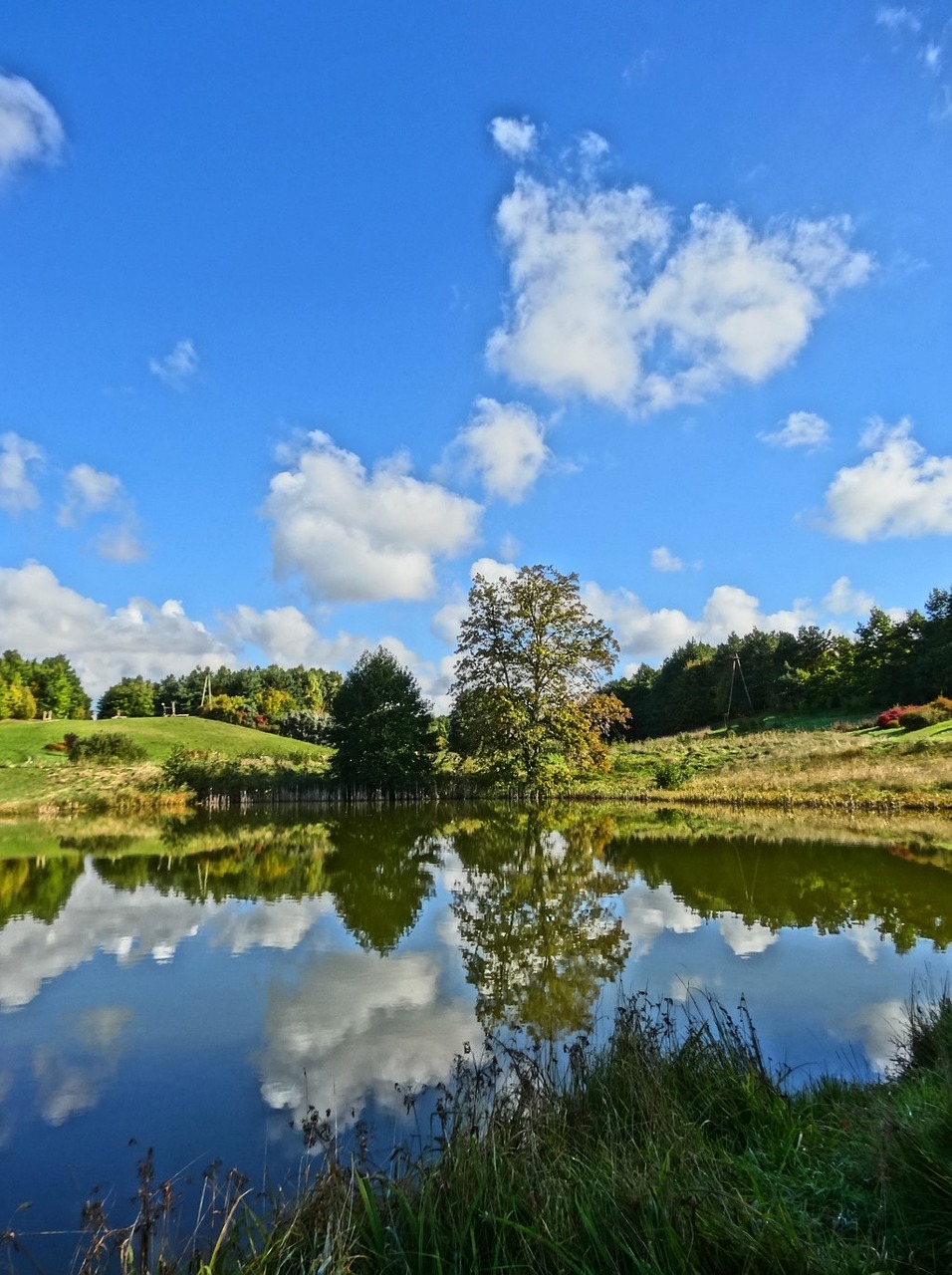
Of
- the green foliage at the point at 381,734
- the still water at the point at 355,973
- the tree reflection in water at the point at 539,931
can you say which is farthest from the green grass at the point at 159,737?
the tree reflection in water at the point at 539,931

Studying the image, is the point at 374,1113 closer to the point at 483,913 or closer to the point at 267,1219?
the point at 267,1219

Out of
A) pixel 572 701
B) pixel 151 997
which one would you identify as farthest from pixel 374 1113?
pixel 572 701

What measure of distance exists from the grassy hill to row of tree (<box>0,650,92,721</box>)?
30.0m

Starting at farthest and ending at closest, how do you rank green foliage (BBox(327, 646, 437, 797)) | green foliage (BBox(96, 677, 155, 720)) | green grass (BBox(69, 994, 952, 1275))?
green foliage (BBox(96, 677, 155, 720)), green foliage (BBox(327, 646, 437, 797)), green grass (BBox(69, 994, 952, 1275))

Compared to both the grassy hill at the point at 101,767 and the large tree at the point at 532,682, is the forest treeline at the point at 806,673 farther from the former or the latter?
the grassy hill at the point at 101,767

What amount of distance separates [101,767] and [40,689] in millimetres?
58322

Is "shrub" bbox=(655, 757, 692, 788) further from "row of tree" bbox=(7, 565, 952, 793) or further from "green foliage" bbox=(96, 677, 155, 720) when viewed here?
"green foliage" bbox=(96, 677, 155, 720)

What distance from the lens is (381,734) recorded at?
1663 inches

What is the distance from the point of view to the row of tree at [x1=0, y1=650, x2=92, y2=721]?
262 ft

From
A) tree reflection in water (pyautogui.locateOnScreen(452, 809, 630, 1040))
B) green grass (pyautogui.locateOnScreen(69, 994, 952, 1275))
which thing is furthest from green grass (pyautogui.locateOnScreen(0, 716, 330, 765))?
green grass (pyautogui.locateOnScreen(69, 994, 952, 1275))

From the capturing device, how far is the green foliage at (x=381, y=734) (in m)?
42.4

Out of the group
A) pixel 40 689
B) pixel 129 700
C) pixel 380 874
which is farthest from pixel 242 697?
pixel 380 874

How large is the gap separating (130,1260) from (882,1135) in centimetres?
344

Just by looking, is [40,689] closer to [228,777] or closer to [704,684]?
[228,777]
